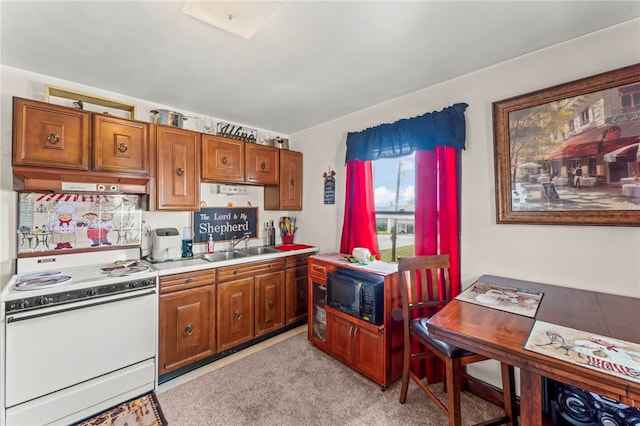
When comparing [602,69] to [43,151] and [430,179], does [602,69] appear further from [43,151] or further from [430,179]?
[43,151]

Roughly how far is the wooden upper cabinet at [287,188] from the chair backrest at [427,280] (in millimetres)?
1954

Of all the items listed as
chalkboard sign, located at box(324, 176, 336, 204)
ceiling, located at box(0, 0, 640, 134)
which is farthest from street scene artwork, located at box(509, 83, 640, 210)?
chalkboard sign, located at box(324, 176, 336, 204)

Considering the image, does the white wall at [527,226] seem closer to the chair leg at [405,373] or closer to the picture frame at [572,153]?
the picture frame at [572,153]

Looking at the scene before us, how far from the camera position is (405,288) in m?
1.88

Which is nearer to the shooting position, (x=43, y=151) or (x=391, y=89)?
(x=43, y=151)

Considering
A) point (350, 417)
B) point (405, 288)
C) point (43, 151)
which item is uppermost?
point (43, 151)

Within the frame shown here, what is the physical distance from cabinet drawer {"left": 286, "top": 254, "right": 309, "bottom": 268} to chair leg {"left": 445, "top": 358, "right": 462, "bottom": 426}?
2.01 m

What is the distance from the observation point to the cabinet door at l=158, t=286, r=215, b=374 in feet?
Result: 7.34

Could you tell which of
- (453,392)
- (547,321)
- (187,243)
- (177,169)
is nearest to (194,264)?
(187,243)

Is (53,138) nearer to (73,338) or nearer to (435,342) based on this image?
(73,338)

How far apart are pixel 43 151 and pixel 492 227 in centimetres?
346


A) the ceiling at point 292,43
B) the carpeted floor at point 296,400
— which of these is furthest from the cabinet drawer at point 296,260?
the ceiling at point 292,43

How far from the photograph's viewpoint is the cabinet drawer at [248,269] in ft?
8.55

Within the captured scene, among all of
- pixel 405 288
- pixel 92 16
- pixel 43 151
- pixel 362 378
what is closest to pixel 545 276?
pixel 405 288
